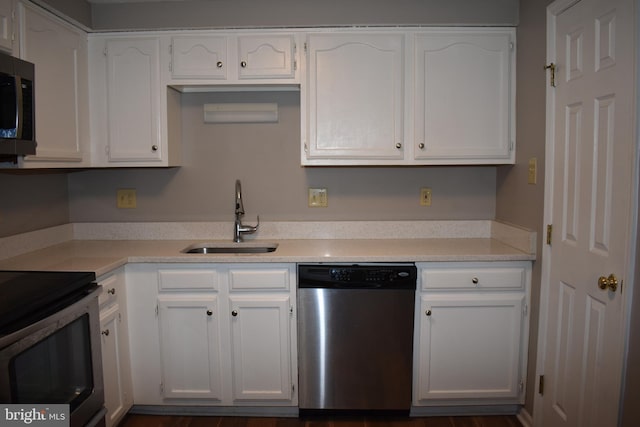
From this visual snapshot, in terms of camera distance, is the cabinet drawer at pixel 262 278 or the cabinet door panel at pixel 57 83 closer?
the cabinet door panel at pixel 57 83

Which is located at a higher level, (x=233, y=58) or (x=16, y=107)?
(x=233, y=58)

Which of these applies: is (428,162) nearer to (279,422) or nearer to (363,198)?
(363,198)

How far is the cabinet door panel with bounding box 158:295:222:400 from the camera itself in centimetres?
233

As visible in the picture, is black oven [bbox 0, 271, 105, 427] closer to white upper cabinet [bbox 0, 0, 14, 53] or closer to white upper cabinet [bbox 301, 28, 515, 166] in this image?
white upper cabinet [bbox 0, 0, 14, 53]

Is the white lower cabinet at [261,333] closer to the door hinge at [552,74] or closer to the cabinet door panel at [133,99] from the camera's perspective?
the cabinet door panel at [133,99]

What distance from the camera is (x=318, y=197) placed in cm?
284

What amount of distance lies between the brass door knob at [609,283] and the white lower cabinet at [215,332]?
53.3 inches

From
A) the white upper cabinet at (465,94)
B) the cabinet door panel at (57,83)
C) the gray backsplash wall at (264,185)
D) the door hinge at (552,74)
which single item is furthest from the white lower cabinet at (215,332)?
the door hinge at (552,74)

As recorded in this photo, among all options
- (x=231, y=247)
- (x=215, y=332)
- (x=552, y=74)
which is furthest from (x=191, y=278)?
(x=552, y=74)

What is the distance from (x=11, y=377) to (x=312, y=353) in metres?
1.35

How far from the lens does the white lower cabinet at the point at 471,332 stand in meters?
2.30

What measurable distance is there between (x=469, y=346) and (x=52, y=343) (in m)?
1.90

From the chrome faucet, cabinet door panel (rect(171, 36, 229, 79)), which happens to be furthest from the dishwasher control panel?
cabinet door panel (rect(171, 36, 229, 79))

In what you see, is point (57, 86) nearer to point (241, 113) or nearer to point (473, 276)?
point (241, 113)
